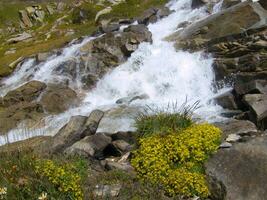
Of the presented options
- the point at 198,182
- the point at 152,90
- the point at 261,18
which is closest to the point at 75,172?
the point at 198,182

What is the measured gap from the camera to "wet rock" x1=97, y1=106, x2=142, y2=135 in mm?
22031

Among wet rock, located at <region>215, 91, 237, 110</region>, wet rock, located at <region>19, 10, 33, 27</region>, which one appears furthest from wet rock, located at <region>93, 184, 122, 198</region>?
wet rock, located at <region>19, 10, 33, 27</region>

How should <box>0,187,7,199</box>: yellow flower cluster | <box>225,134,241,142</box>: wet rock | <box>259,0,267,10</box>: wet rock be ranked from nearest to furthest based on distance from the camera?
1. <box>0,187,7,199</box>: yellow flower cluster
2. <box>225,134,241,142</box>: wet rock
3. <box>259,0,267,10</box>: wet rock

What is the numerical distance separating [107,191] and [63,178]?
1259mm

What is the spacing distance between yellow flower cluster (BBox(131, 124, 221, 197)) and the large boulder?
56.8ft

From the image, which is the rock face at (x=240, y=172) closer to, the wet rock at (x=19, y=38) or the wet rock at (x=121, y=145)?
the wet rock at (x=121, y=145)

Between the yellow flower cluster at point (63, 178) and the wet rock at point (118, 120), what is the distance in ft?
34.3

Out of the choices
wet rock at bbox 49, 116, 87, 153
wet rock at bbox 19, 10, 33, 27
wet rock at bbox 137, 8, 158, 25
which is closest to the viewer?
wet rock at bbox 49, 116, 87, 153

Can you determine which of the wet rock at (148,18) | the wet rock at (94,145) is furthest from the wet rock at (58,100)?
the wet rock at (148,18)

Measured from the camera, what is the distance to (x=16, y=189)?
9.87 metres

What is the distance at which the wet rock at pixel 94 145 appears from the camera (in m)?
17.9

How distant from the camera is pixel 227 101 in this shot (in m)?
23.4

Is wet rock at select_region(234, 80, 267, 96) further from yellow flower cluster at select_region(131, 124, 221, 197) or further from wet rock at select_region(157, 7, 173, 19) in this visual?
wet rock at select_region(157, 7, 173, 19)

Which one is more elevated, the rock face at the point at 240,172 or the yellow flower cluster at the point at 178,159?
the yellow flower cluster at the point at 178,159
